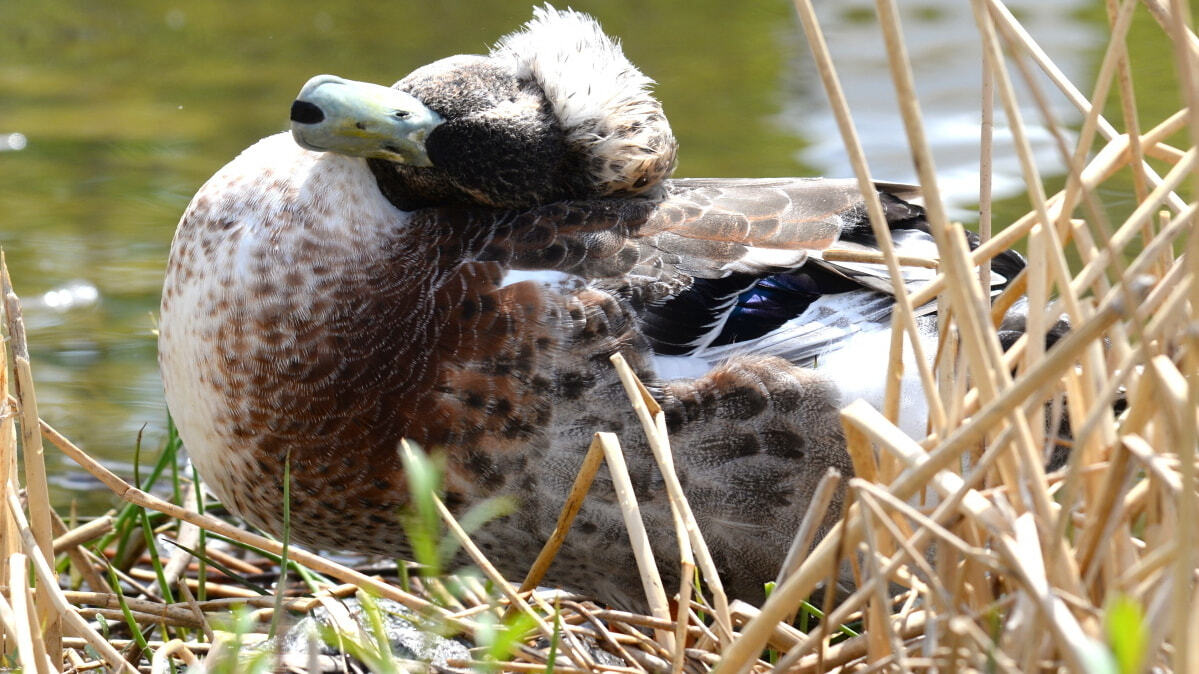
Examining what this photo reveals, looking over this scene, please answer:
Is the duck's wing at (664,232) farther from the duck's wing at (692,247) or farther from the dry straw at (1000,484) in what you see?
the dry straw at (1000,484)

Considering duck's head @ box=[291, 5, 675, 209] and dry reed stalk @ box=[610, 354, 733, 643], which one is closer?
dry reed stalk @ box=[610, 354, 733, 643]

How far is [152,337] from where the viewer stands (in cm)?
503

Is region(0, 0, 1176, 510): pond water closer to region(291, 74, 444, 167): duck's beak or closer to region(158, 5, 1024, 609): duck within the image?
region(158, 5, 1024, 609): duck

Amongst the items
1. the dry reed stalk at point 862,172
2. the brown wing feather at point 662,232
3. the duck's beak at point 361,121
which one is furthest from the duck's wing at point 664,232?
the dry reed stalk at point 862,172

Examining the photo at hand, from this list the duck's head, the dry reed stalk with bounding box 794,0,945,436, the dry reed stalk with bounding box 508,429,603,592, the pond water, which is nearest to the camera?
the dry reed stalk with bounding box 794,0,945,436

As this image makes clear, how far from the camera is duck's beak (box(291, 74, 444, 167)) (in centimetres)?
270

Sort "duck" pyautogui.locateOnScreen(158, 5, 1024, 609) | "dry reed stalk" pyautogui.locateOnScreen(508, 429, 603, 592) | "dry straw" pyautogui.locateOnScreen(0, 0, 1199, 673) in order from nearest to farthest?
"dry straw" pyautogui.locateOnScreen(0, 0, 1199, 673), "dry reed stalk" pyautogui.locateOnScreen(508, 429, 603, 592), "duck" pyautogui.locateOnScreen(158, 5, 1024, 609)

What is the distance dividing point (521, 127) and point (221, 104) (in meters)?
4.17

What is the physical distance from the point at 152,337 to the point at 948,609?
12.9 ft

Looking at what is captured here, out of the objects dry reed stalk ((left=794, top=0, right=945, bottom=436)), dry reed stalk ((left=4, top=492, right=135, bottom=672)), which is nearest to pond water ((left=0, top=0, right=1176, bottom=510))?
dry reed stalk ((left=4, top=492, right=135, bottom=672))

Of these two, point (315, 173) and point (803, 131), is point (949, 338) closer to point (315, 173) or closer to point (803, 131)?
point (315, 173)

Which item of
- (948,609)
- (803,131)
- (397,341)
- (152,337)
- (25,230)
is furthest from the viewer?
(803,131)

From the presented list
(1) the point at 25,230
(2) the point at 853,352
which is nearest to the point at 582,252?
(2) the point at 853,352

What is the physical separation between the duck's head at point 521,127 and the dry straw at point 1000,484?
732 millimetres
